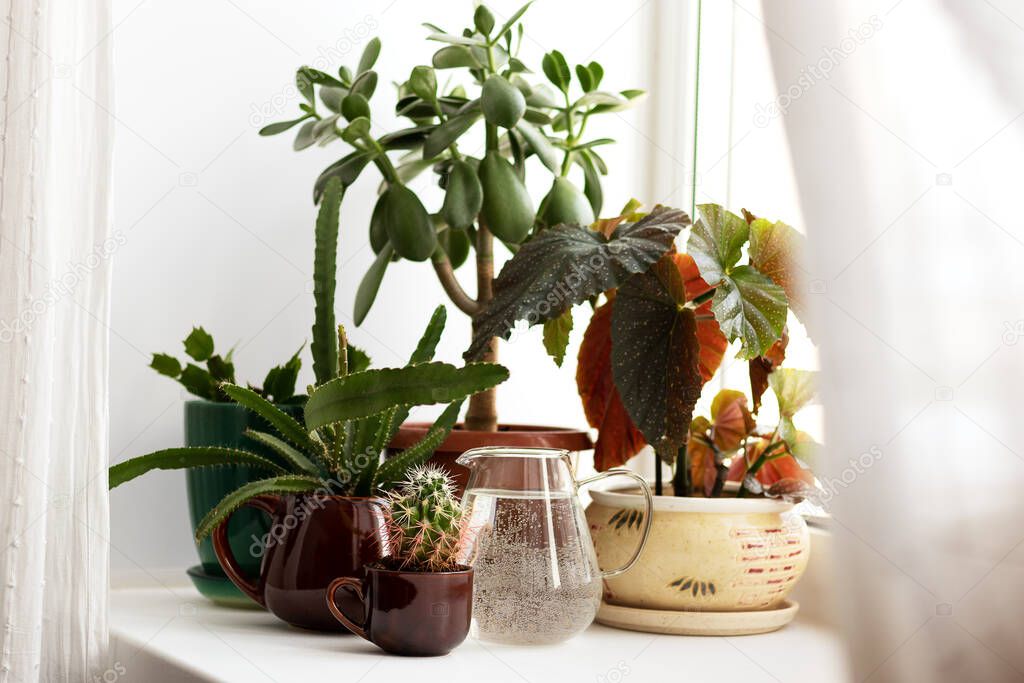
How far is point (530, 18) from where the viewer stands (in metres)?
1.41

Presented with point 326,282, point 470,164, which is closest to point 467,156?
point 470,164

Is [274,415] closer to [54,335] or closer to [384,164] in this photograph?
[54,335]

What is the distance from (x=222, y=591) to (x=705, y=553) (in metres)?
0.49

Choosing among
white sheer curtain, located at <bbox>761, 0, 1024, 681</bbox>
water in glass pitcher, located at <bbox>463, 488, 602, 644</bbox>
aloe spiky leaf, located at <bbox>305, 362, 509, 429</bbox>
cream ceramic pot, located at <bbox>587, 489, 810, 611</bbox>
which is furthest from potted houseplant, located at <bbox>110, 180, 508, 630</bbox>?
white sheer curtain, located at <bbox>761, 0, 1024, 681</bbox>

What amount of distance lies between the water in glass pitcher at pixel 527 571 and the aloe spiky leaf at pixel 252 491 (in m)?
0.16

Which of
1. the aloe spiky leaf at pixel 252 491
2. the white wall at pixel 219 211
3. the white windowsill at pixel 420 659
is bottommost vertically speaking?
the white windowsill at pixel 420 659

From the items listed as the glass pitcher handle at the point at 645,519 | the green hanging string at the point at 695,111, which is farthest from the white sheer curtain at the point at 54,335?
the green hanging string at the point at 695,111

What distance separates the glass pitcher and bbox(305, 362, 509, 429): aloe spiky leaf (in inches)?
4.2

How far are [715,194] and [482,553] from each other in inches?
30.3

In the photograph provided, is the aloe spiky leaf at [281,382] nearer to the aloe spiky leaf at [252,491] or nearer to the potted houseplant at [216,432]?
the potted houseplant at [216,432]

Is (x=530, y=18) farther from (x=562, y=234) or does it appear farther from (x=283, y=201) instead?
(x=562, y=234)

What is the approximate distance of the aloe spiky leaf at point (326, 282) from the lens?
38.4 inches

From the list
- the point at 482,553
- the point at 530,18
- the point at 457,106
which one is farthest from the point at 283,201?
the point at 482,553

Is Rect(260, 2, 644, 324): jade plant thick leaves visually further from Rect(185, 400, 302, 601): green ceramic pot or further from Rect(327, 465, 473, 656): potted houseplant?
Rect(327, 465, 473, 656): potted houseplant
